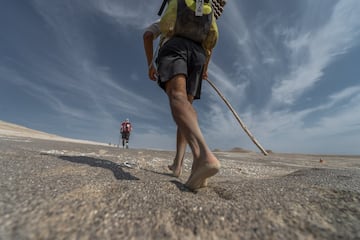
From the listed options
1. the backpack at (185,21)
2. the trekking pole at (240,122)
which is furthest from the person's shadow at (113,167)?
the trekking pole at (240,122)

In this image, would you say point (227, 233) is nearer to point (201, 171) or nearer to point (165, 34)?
point (201, 171)

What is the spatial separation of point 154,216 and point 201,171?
1.54 feet

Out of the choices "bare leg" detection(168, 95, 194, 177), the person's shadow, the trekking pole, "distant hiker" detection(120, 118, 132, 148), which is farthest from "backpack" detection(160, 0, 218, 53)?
"distant hiker" detection(120, 118, 132, 148)

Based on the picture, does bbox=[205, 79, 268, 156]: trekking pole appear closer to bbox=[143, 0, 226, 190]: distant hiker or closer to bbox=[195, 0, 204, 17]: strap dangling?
bbox=[143, 0, 226, 190]: distant hiker

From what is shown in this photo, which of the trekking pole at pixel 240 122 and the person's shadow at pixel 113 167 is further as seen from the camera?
the trekking pole at pixel 240 122

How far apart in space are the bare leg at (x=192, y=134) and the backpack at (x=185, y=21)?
448 millimetres

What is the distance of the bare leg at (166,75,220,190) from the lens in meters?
1.30

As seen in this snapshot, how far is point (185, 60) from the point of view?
1.74 m

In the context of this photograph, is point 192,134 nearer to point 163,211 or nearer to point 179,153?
point 163,211

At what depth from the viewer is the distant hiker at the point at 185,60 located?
1393mm

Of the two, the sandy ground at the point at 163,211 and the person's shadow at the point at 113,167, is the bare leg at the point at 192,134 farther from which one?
the person's shadow at the point at 113,167

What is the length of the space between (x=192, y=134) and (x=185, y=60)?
684 millimetres

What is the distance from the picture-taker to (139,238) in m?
0.76

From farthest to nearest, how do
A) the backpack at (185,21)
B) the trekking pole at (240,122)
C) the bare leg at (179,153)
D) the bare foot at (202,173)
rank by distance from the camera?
the trekking pole at (240,122) → the bare leg at (179,153) → the backpack at (185,21) → the bare foot at (202,173)
